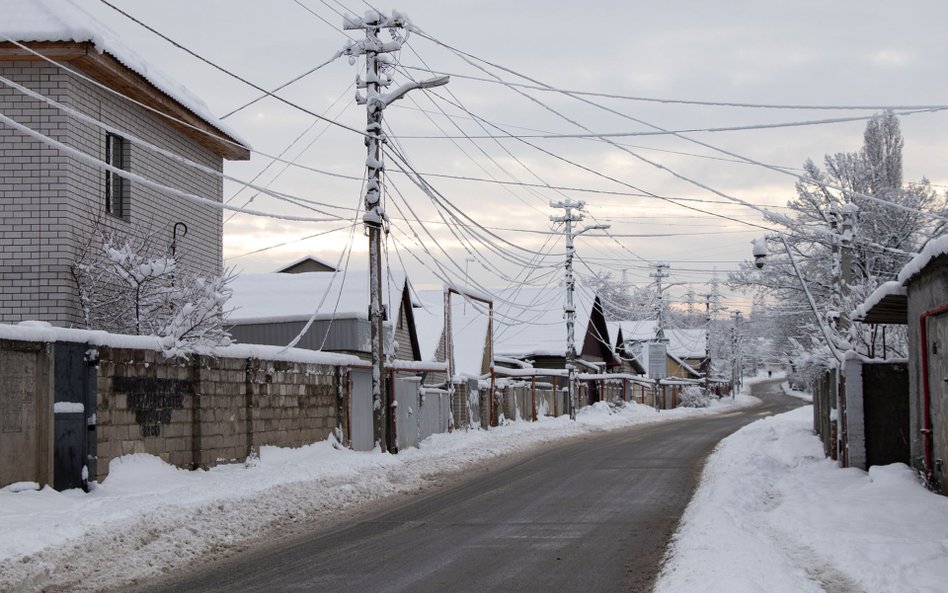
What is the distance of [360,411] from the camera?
2414 centimetres

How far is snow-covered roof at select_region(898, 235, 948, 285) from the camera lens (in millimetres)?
11867

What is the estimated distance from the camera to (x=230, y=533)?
12.3 m

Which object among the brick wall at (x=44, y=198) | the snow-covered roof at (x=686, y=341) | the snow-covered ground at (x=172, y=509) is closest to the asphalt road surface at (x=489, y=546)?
the snow-covered ground at (x=172, y=509)

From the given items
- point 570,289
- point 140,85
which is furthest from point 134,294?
point 570,289

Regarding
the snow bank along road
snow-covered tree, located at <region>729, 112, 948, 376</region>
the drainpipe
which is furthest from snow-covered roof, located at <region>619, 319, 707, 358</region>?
the drainpipe

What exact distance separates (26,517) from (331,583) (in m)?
3.83

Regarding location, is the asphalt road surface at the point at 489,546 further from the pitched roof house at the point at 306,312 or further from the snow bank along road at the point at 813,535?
the pitched roof house at the point at 306,312

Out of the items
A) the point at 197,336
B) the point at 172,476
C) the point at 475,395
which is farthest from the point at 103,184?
the point at 475,395

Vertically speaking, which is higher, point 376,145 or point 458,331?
point 376,145

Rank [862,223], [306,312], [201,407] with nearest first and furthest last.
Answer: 1. [201,407]
2. [306,312]
3. [862,223]

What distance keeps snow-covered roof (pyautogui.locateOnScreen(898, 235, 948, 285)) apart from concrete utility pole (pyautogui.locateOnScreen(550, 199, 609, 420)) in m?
31.1

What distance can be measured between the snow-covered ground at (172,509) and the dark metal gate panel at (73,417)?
0.29m

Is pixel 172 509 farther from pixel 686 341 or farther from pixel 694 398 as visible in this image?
pixel 686 341

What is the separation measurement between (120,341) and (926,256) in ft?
35.0
